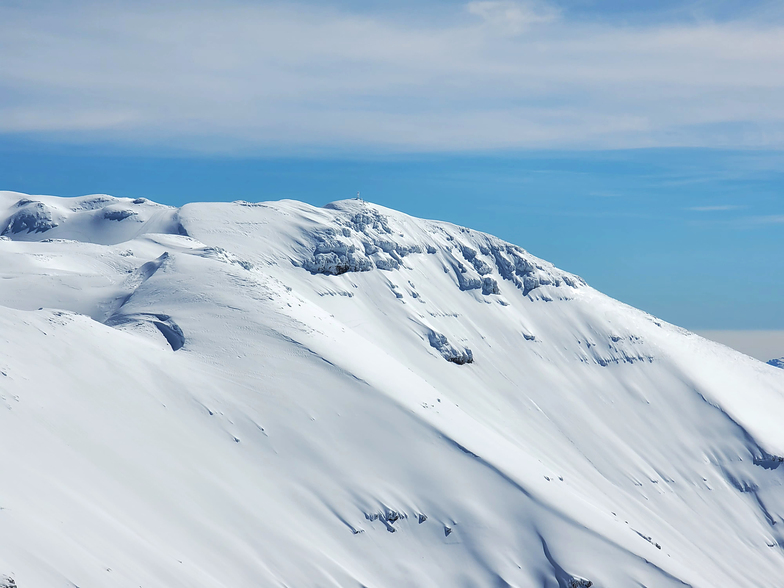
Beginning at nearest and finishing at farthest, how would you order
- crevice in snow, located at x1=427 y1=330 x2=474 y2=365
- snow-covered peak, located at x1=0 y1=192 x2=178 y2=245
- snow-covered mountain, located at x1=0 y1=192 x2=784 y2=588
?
1. snow-covered mountain, located at x1=0 y1=192 x2=784 y2=588
2. crevice in snow, located at x1=427 y1=330 x2=474 y2=365
3. snow-covered peak, located at x1=0 y1=192 x2=178 y2=245

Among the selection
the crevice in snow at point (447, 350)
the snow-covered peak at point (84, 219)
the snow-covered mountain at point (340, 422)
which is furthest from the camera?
the snow-covered peak at point (84, 219)

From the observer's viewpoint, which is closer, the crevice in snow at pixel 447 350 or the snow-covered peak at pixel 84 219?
the crevice in snow at pixel 447 350

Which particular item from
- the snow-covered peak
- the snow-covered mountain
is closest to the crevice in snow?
the snow-covered mountain

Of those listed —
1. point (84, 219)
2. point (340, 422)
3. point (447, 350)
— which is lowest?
point (340, 422)

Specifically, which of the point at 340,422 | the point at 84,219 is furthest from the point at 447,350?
the point at 84,219

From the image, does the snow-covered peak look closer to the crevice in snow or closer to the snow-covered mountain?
the snow-covered mountain

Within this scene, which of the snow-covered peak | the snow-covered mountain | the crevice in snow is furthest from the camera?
the snow-covered peak

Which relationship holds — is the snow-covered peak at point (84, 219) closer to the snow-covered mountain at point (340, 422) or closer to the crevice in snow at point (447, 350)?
the snow-covered mountain at point (340, 422)

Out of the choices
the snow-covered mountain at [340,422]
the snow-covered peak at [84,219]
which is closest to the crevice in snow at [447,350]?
the snow-covered mountain at [340,422]

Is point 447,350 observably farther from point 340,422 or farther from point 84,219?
point 84,219

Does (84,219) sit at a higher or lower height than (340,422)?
higher
